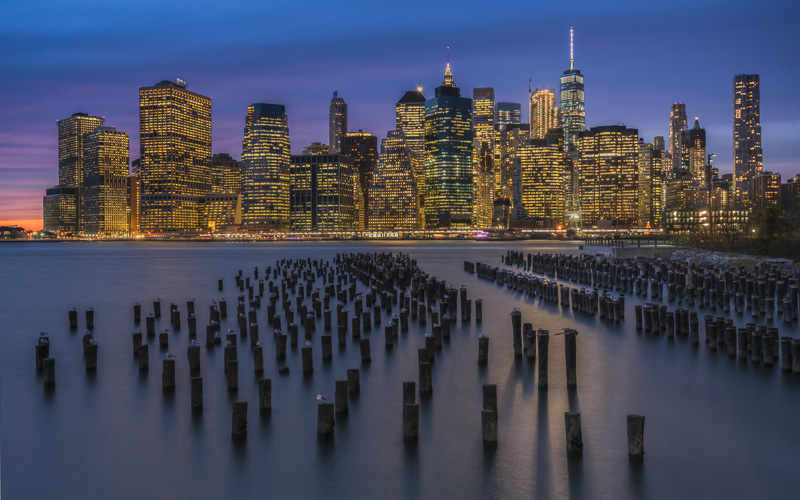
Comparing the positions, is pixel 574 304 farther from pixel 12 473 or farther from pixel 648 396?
pixel 12 473

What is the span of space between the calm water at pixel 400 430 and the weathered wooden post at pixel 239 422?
0.74 ft

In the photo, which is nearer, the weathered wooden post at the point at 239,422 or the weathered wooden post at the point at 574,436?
the weathered wooden post at the point at 574,436

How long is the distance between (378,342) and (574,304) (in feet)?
40.3

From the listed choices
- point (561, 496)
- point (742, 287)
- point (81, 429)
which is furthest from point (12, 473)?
point (742, 287)

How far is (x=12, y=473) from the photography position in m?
11.9

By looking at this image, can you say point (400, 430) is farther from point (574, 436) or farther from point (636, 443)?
point (636, 443)

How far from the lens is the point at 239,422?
1311cm

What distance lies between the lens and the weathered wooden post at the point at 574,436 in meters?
11.9

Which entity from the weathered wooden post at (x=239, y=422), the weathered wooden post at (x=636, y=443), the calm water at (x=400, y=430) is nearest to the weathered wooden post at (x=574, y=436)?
the calm water at (x=400, y=430)

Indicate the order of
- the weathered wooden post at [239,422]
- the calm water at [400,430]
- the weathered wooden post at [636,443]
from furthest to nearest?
1. the weathered wooden post at [239,422]
2. the weathered wooden post at [636,443]
3. the calm water at [400,430]

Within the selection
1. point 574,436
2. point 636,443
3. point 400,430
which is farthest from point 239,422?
point 636,443

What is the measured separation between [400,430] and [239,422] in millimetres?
3318

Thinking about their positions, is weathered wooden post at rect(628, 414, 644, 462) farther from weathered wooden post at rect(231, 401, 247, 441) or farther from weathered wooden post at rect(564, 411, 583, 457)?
weathered wooden post at rect(231, 401, 247, 441)

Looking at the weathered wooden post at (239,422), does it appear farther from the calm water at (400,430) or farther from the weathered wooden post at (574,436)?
the weathered wooden post at (574,436)
